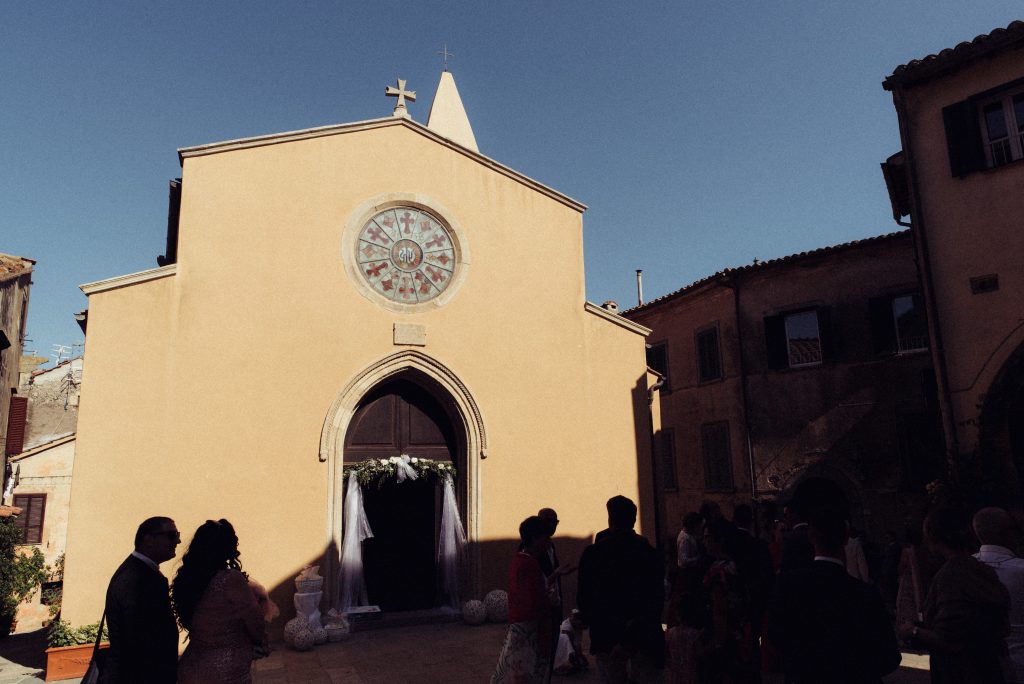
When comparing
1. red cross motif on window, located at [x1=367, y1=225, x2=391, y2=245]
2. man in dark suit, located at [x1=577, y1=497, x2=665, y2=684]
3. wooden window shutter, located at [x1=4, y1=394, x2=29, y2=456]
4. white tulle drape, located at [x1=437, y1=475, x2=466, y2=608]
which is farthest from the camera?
wooden window shutter, located at [x1=4, y1=394, x2=29, y2=456]

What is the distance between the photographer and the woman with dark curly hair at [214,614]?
3.62 meters

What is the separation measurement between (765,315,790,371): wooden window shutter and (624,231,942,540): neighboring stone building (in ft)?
0.08

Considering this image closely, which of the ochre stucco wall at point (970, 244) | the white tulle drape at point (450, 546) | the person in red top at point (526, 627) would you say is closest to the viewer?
the person in red top at point (526, 627)

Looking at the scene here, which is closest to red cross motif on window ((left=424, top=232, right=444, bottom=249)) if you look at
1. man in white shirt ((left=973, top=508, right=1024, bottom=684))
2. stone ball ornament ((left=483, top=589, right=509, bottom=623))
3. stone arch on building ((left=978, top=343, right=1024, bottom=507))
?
stone ball ornament ((left=483, top=589, right=509, bottom=623))

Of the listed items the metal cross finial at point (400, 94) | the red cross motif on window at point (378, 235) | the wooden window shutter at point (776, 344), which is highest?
the metal cross finial at point (400, 94)

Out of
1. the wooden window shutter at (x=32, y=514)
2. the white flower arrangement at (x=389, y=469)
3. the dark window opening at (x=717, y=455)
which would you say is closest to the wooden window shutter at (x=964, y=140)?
the dark window opening at (x=717, y=455)

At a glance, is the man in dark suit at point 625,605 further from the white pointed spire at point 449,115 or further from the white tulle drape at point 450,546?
the white pointed spire at point 449,115

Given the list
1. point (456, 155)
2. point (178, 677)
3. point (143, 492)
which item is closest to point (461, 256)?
point (456, 155)

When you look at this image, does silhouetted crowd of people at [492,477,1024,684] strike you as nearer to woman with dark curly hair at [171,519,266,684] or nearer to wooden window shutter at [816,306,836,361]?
woman with dark curly hair at [171,519,266,684]

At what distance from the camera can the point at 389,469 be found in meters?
9.39

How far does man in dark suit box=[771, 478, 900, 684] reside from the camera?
279 centimetres

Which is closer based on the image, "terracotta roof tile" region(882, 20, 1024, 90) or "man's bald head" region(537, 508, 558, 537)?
"man's bald head" region(537, 508, 558, 537)

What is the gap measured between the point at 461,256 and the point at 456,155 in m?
1.71

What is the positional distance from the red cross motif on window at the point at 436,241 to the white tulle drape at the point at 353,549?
3.54 metres
